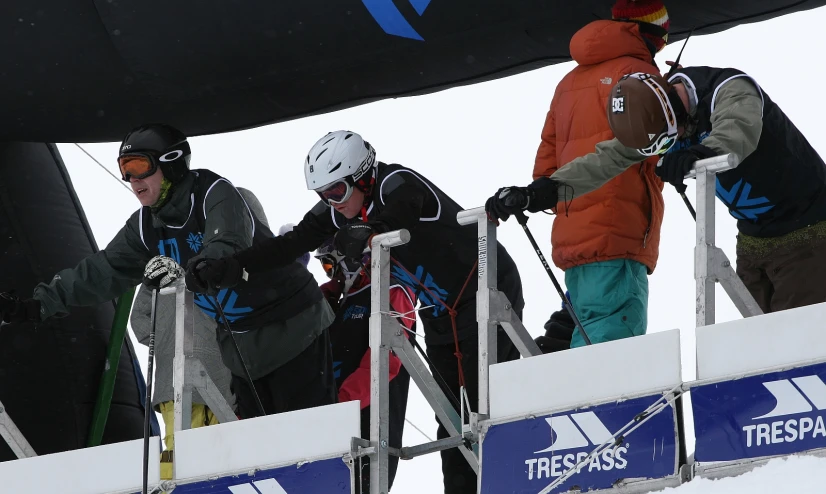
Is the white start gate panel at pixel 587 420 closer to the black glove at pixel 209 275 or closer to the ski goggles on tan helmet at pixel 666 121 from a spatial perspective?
the ski goggles on tan helmet at pixel 666 121

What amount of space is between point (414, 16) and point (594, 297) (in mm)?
1755

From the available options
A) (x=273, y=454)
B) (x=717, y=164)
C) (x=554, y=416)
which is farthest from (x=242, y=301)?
(x=717, y=164)

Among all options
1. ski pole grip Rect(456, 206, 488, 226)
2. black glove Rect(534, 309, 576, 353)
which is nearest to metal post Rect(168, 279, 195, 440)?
ski pole grip Rect(456, 206, 488, 226)

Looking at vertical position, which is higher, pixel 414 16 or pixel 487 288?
pixel 414 16

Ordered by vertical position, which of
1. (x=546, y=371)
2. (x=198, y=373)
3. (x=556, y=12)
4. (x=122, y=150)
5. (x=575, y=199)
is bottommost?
(x=546, y=371)

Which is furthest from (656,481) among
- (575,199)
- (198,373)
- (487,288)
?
(198,373)

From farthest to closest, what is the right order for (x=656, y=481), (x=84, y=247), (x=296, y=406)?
(x=84, y=247)
(x=296, y=406)
(x=656, y=481)

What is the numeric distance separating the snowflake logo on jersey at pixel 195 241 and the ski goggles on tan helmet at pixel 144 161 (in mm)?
296

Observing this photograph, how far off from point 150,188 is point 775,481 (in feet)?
9.56

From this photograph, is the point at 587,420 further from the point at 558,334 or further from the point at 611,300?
the point at 558,334

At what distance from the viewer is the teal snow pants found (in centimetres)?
452

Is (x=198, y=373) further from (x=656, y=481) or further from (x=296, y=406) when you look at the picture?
(x=656, y=481)

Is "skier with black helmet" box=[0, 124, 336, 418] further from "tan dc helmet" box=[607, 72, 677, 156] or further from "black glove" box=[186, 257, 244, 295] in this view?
"tan dc helmet" box=[607, 72, 677, 156]

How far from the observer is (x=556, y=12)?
546cm
